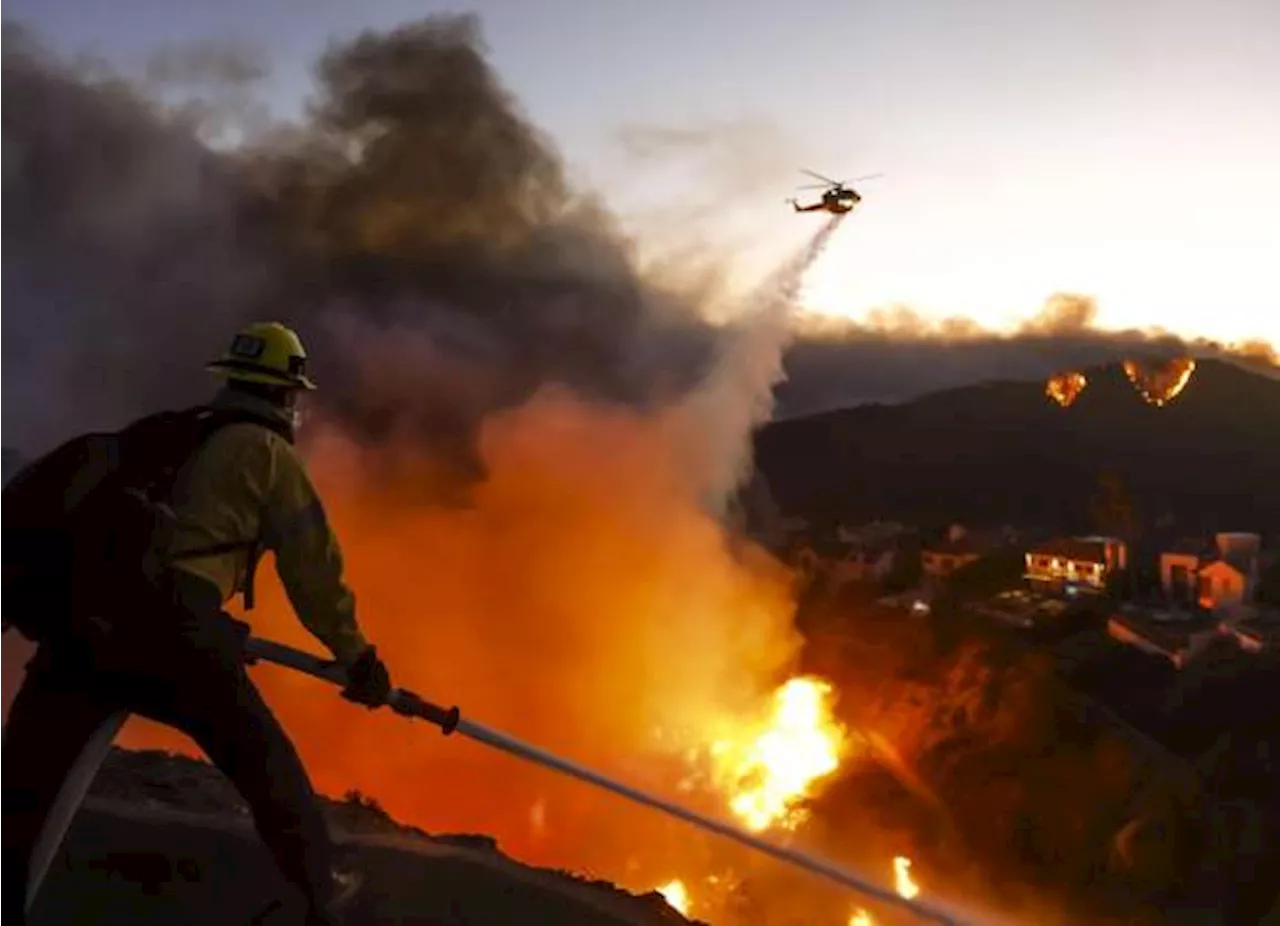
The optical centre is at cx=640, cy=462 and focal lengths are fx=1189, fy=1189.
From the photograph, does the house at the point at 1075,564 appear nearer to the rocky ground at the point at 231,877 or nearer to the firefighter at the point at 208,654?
the rocky ground at the point at 231,877

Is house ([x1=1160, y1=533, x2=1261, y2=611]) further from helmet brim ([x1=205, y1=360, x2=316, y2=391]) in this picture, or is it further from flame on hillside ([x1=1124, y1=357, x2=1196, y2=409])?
flame on hillside ([x1=1124, y1=357, x2=1196, y2=409])

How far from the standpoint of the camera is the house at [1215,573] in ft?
167

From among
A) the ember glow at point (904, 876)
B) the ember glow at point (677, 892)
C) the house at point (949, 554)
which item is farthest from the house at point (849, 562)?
the ember glow at point (677, 892)

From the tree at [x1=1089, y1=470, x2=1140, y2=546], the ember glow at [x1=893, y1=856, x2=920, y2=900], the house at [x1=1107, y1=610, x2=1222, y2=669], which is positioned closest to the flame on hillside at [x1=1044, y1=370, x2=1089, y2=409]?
the tree at [x1=1089, y1=470, x2=1140, y2=546]

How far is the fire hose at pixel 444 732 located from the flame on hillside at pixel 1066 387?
13712 cm

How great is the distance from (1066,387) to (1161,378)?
13.3m

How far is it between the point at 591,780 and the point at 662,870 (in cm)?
2034

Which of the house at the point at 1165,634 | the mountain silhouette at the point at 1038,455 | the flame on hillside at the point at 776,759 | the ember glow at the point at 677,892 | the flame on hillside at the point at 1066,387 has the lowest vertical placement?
the ember glow at the point at 677,892

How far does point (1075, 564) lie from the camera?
5938 cm

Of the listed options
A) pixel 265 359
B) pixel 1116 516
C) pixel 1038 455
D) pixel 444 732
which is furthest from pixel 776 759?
pixel 1038 455

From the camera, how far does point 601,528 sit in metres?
36.3

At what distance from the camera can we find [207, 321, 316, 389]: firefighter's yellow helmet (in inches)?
182

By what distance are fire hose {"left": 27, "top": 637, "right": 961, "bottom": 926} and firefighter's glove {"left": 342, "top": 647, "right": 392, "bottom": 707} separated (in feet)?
0.19

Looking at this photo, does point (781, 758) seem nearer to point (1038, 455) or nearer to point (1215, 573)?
point (1215, 573)
